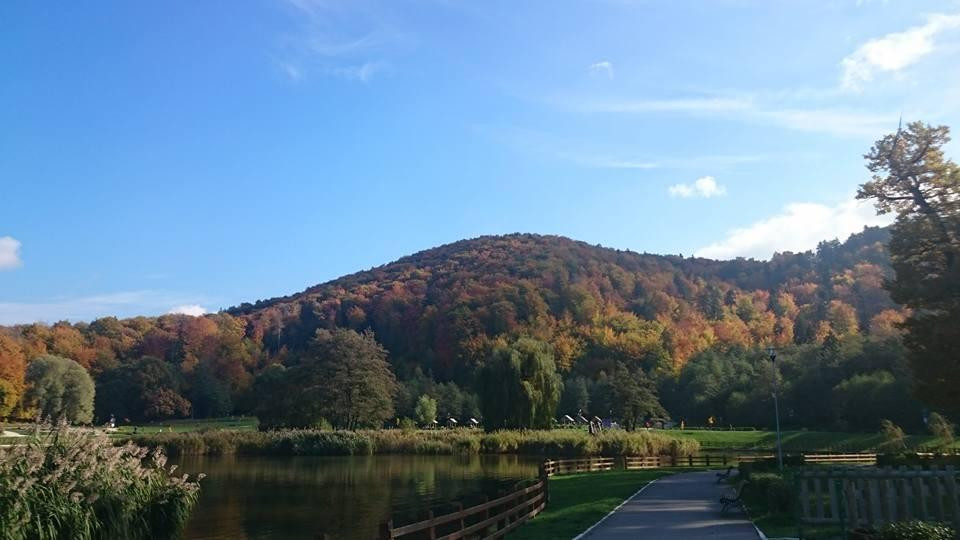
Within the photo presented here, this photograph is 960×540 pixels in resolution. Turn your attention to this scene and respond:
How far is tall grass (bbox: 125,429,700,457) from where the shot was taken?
56.4 metres

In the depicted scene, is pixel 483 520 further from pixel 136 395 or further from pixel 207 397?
pixel 207 397

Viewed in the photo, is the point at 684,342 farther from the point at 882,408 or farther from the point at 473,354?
the point at 882,408

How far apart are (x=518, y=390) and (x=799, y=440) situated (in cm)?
2656

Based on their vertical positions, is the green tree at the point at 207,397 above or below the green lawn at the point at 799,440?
above

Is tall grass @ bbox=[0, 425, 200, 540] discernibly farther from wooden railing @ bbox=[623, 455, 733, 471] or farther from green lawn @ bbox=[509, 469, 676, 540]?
wooden railing @ bbox=[623, 455, 733, 471]

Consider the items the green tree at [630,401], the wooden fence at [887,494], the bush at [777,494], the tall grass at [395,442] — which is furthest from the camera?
the green tree at [630,401]

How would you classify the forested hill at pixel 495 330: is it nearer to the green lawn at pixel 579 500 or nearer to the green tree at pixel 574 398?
the green tree at pixel 574 398

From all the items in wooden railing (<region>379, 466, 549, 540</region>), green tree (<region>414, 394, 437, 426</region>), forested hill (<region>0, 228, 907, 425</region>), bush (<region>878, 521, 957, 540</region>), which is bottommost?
wooden railing (<region>379, 466, 549, 540</region>)

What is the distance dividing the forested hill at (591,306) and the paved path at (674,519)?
64144 mm

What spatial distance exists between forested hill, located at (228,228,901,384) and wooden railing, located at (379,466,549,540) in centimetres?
6916

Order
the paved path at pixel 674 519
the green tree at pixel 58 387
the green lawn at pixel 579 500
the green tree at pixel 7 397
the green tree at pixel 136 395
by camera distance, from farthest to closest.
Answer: the green tree at pixel 136 395 → the green tree at pixel 7 397 → the green tree at pixel 58 387 → the green lawn at pixel 579 500 → the paved path at pixel 674 519

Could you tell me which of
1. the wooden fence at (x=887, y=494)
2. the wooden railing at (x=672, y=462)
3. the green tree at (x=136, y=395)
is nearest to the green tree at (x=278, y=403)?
the green tree at (x=136, y=395)

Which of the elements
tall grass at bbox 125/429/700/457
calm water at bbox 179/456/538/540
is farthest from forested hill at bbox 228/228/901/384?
calm water at bbox 179/456/538/540

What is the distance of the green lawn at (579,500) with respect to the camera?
1767cm
